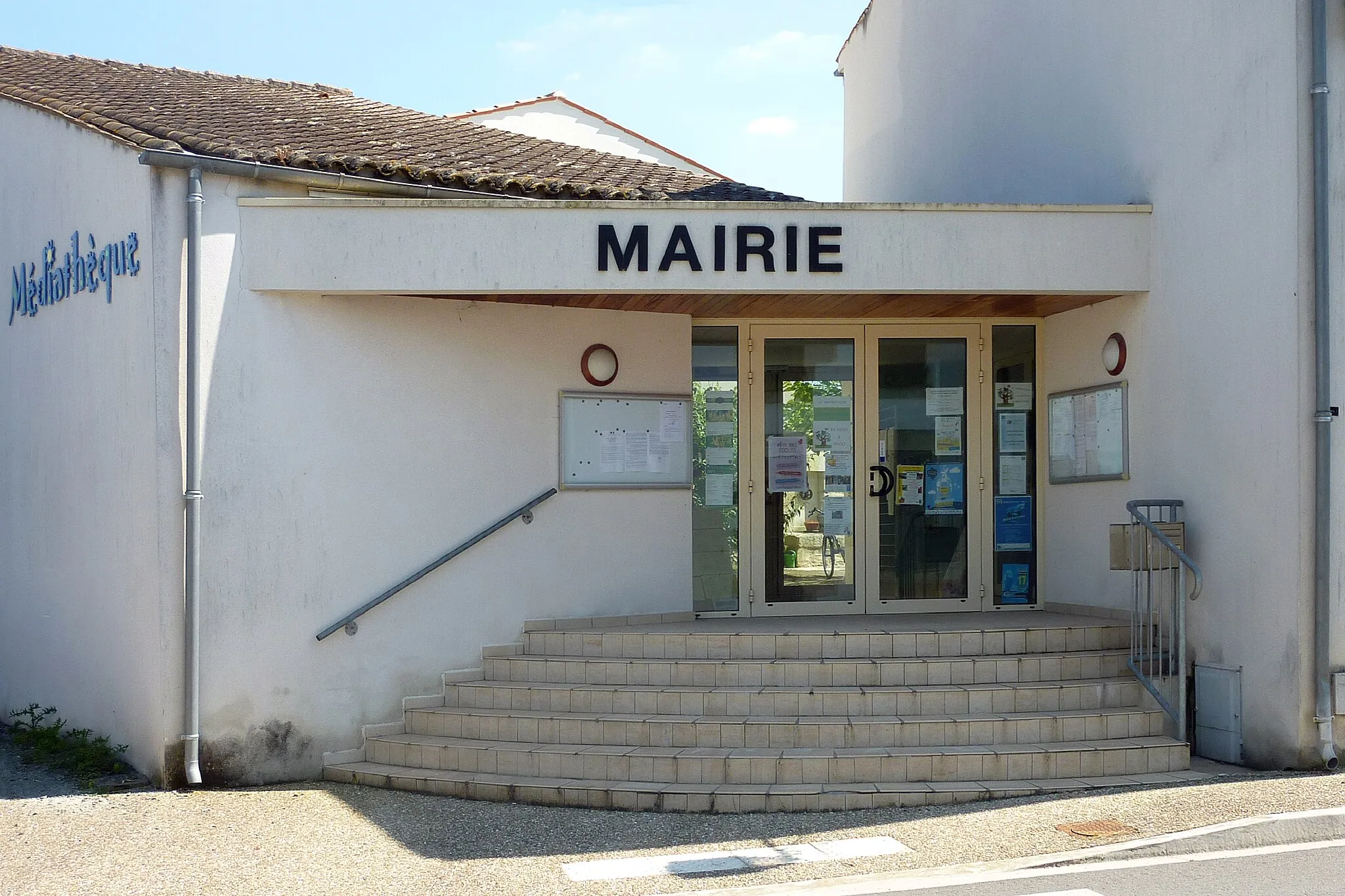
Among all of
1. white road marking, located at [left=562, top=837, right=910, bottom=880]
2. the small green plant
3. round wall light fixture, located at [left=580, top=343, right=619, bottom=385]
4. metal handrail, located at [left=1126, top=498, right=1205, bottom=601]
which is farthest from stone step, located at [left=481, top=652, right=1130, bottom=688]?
the small green plant

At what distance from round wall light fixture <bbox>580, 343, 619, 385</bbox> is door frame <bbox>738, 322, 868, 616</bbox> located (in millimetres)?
1235

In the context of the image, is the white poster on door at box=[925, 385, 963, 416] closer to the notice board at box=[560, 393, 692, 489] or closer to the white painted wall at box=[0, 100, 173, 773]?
the notice board at box=[560, 393, 692, 489]

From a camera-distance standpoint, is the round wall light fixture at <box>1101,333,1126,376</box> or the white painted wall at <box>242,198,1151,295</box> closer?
the white painted wall at <box>242,198,1151,295</box>

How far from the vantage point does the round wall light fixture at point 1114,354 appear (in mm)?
8898

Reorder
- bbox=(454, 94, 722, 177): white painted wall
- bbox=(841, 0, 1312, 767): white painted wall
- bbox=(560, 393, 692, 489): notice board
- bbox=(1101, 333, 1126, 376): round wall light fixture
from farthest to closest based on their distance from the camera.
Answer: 1. bbox=(454, 94, 722, 177): white painted wall
2. bbox=(560, 393, 692, 489): notice board
3. bbox=(1101, 333, 1126, 376): round wall light fixture
4. bbox=(841, 0, 1312, 767): white painted wall

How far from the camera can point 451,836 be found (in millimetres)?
6551

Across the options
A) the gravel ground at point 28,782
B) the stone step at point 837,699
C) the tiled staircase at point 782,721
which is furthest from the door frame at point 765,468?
the gravel ground at point 28,782

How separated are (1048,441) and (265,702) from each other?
20.3ft

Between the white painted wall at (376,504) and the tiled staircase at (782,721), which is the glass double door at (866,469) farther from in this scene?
the tiled staircase at (782,721)

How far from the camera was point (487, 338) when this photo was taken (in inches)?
348

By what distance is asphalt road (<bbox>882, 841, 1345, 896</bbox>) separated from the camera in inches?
208

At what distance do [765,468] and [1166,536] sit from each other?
10.3 ft

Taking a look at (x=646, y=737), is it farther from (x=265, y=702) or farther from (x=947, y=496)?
(x=947, y=496)

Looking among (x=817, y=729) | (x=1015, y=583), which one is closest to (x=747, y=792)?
(x=817, y=729)
